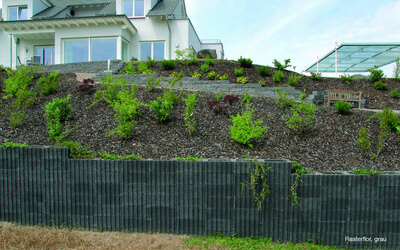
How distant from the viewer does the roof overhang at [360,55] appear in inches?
509

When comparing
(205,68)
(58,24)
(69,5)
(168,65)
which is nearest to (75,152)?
(205,68)

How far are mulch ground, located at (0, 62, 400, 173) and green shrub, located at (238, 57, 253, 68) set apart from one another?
4.37 meters

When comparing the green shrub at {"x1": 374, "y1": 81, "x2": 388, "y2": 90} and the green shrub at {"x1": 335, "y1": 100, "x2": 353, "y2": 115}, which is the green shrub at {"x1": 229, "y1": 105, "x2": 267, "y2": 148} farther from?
the green shrub at {"x1": 374, "y1": 81, "x2": 388, "y2": 90}

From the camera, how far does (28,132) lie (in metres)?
→ 6.05

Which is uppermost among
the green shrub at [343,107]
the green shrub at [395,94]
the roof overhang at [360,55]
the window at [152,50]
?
the window at [152,50]

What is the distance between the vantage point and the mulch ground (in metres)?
5.16

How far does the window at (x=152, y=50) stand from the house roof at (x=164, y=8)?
175 centimetres

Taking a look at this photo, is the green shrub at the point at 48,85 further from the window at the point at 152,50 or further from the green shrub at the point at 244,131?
the window at the point at 152,50

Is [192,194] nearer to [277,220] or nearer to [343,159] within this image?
[277,220]

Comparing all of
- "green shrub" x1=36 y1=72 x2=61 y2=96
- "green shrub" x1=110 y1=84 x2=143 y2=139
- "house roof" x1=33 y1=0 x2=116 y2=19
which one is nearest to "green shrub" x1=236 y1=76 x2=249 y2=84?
"green shrub" x1=110 y1=84 x2=143 y2=139

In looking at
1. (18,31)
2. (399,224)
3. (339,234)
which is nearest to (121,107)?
(339,234)

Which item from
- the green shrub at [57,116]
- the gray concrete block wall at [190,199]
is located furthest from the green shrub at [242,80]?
the gray concrete block wall at [190,199]

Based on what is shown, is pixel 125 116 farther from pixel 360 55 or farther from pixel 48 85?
pixel 360 55

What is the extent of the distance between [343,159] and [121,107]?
4820 mm
